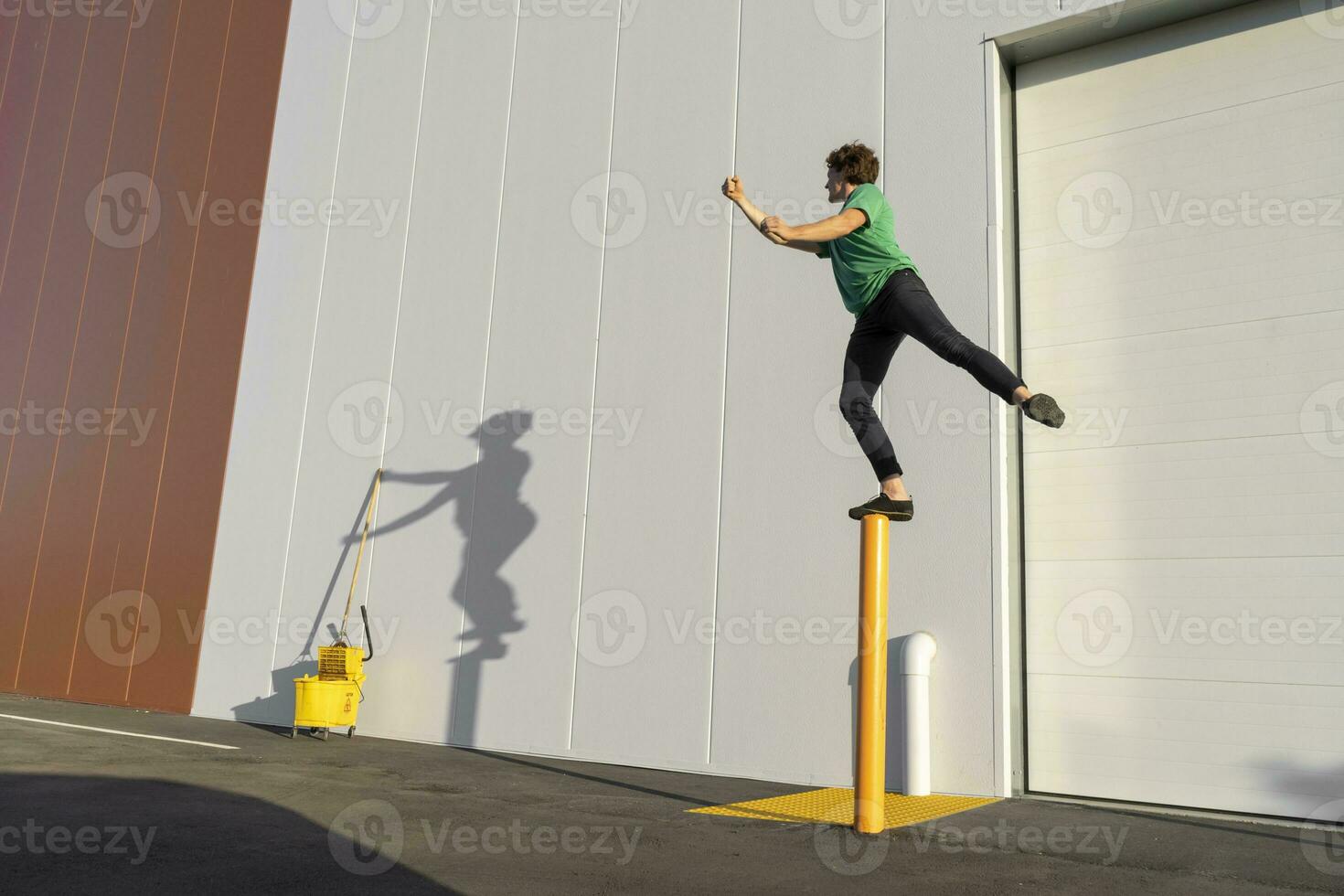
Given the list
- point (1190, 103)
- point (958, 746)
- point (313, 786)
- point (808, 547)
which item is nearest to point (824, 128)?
point (1190, 103)

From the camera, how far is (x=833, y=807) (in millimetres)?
4598

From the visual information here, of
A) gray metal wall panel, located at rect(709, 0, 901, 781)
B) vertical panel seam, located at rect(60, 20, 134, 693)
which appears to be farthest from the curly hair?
vertical panel seam, located at rect(60, 20, 134, 693)

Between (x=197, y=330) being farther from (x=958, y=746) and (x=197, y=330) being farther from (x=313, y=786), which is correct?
(x=958, y=746)

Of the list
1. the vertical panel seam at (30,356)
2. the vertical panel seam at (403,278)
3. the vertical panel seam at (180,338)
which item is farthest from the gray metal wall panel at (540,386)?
the vertical panel seam at (30,356)

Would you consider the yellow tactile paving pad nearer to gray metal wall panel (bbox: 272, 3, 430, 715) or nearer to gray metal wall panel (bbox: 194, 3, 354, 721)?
gray metal wall panel (bbox: 272, 3, 430, 715)

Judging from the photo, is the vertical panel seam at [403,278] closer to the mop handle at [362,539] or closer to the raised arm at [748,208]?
the mop handle at [362,539]

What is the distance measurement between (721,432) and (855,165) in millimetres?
2650

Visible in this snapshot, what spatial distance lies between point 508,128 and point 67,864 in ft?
21.9

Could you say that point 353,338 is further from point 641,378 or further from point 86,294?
point 86,294

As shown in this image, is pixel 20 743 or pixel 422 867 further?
pixel 20 743

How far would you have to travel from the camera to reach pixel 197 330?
10172 mm

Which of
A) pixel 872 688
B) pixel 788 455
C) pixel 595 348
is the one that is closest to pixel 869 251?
pixel 872 688

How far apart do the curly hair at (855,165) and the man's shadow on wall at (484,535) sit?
12.7 ft

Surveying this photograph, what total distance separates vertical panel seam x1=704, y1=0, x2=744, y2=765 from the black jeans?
240 centimetres
